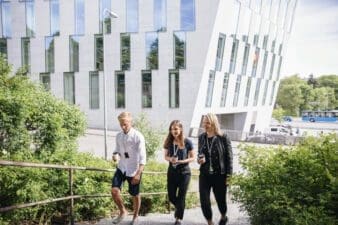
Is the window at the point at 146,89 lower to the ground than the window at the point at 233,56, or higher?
lower

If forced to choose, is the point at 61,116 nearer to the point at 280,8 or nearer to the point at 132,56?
the point at 132,56

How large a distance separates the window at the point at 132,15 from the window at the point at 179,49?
3.61 m

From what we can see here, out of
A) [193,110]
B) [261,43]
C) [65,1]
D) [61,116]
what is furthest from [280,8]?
[61,116]

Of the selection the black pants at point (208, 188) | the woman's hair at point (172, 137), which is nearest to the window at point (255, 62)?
the woman's hair at point (172, 137)

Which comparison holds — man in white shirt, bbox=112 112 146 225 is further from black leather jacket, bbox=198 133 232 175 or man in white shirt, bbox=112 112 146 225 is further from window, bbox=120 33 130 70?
window, bbox=120 33 130 70

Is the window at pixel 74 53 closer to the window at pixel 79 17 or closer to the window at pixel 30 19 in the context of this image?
the window at pixel 79 17

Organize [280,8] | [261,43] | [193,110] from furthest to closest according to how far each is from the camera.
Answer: [280,8], [261,43], [193,110]

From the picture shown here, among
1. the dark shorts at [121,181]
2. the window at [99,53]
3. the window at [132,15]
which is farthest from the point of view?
the window at [99,53]

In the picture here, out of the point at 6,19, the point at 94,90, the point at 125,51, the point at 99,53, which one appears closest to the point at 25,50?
the point at 6,19

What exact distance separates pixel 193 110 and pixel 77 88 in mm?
10763

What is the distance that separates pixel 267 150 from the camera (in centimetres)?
560

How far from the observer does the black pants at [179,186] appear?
6.22 metres

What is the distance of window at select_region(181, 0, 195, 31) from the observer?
109 ft

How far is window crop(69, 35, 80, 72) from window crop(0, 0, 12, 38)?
19.6 feet
